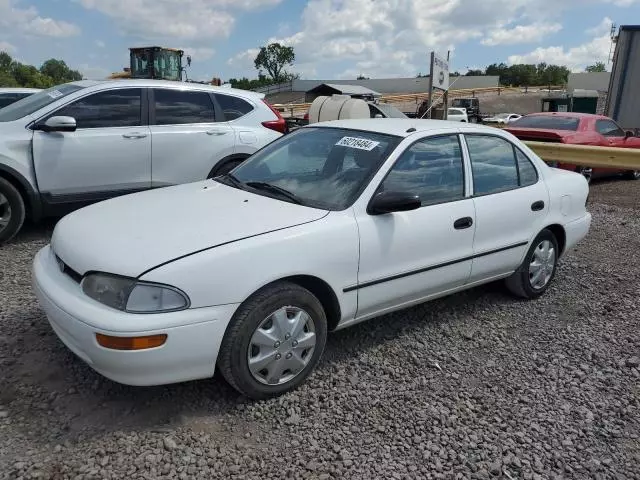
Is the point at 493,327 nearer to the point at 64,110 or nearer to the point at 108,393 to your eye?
the point at 108,393

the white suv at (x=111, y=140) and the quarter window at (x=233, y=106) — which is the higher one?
the quarter window at (x=233, y=106)

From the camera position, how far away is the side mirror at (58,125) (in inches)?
215

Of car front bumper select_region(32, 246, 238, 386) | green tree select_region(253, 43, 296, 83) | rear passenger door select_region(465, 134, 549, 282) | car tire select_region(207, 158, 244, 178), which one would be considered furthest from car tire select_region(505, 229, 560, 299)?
green tree select_region(253, 43, 296, 83)

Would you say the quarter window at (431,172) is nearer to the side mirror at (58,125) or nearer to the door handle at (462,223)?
the door handle at (462,223)

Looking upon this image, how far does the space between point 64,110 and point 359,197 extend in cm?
383

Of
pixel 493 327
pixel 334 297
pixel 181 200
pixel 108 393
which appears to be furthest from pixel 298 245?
pixel 493 327

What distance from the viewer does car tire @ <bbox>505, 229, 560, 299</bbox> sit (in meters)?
4.62

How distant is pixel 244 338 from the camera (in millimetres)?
2902

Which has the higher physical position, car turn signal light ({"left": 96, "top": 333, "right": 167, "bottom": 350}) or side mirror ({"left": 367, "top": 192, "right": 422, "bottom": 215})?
side mirror ({"left": 367, "top": 192, "right": 422, "bottom": 215})

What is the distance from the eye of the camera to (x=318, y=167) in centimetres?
386

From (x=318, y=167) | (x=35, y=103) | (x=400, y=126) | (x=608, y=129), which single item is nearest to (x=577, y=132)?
(x=608, y=129)

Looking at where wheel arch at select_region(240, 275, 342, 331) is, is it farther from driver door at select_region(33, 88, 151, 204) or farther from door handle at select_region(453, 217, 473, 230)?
driver door at select_region(33, 88, 151, 204)

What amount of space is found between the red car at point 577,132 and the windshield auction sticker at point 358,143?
697cm

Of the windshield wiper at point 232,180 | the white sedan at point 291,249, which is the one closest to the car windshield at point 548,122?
the white sedan at point 291,249
